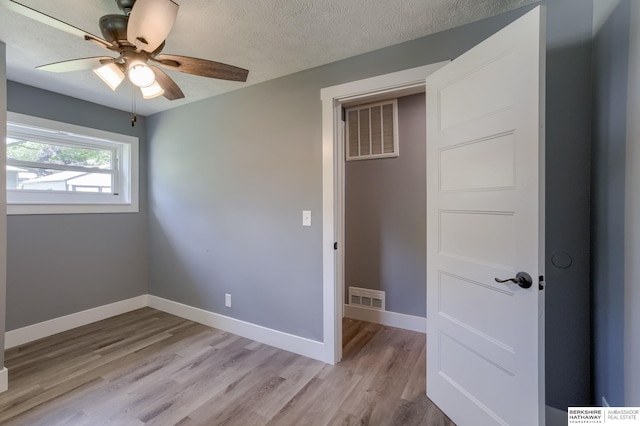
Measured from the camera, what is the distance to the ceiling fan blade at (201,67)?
1482 mm

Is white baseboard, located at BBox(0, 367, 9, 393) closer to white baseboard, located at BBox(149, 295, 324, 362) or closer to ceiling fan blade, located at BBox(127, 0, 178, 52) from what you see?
white baseboard, located at BBox(149, 295, 324, 362)

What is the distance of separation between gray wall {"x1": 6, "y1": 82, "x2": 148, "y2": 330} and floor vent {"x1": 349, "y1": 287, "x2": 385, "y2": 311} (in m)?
2.58

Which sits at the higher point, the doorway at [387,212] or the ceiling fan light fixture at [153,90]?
the ceiling fan light fixture at [153,90]

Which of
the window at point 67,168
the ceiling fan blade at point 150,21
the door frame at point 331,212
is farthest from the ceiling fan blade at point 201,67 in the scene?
the window at point 67,168

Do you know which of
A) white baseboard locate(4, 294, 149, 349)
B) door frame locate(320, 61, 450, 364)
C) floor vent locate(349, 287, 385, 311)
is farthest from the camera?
floor vent locate(349, 287, 385, 311)

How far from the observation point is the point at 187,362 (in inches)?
88.7

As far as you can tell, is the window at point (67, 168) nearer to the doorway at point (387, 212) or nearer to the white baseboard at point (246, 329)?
the white baseboard at point (246, 329)

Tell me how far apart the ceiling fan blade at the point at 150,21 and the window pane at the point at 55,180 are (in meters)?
2.37

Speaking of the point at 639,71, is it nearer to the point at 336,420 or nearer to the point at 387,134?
the point at 387,134

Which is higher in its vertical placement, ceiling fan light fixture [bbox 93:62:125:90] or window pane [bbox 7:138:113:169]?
ceiling fan light fixture [bbox 93:62:125:90]

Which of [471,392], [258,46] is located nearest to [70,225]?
[258,46]

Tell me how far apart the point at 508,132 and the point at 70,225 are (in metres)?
3.82

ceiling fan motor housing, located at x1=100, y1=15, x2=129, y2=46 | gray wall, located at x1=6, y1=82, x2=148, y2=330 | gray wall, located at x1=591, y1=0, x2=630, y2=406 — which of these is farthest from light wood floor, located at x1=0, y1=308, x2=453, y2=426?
ceiling fan motor housing, located at x1=100, y1=15, x2=129, y2=46

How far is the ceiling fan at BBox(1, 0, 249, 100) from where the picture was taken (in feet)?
3.82
